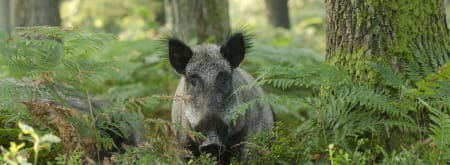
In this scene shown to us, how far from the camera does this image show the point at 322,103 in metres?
5.89

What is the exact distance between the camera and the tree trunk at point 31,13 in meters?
12.9

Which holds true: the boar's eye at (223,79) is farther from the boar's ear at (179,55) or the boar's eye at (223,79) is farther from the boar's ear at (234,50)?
the boar's ear at (179,55)

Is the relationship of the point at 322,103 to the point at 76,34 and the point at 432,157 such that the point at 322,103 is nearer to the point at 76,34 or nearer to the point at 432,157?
the point at 432,157

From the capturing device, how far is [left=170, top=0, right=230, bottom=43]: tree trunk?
1199 cm

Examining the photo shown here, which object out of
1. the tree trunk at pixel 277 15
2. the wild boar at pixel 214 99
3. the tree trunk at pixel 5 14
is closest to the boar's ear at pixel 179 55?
the wild boar at pixel 214 99

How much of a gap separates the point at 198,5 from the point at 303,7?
24200 millimetres

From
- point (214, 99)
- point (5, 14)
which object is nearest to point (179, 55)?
point (214, 99)

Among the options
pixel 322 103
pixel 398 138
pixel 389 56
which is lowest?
pixel 398 138

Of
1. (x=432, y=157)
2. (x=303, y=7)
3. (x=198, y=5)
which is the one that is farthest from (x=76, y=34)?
(x=303, y=7)

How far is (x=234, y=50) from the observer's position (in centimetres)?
777

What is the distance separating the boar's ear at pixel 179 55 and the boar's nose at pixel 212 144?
1343mm

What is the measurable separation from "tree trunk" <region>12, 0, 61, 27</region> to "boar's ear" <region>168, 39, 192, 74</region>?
6093mm

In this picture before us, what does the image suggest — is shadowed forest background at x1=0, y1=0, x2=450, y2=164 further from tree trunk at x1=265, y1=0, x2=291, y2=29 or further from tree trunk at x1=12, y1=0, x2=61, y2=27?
tree trunk at x1=265, y1=0, x2=291, y2=29

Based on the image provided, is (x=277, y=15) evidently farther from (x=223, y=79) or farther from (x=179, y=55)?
(x=223, y=79)
